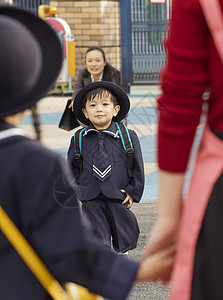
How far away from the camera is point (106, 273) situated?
1.85 metres

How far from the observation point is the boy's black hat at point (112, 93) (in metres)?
4.93

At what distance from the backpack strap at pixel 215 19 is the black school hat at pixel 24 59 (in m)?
0.48

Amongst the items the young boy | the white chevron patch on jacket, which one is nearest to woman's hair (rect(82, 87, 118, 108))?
the young boy

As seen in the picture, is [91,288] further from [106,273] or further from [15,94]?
[15,94]

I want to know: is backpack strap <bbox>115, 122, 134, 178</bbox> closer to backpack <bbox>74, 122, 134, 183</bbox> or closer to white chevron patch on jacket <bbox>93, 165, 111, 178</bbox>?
backpack <bbox>74, 122, 134, 183</bbox>

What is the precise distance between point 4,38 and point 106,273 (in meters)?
0.69

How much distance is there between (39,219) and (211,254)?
1.46 feet

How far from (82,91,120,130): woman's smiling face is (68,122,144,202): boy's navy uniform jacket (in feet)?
0.21

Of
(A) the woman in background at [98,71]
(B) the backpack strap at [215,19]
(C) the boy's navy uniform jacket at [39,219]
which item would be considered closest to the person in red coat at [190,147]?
(B) the backpack strap at [215,19]

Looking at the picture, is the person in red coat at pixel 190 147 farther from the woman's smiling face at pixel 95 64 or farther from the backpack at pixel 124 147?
the woman's smiling face at pixel 95 64

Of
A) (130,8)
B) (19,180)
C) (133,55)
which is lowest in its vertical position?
(133,55)

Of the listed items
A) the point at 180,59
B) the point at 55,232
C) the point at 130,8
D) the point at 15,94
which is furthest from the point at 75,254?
the point at 130,8

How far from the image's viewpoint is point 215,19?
1.61m

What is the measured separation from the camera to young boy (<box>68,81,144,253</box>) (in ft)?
15.5
